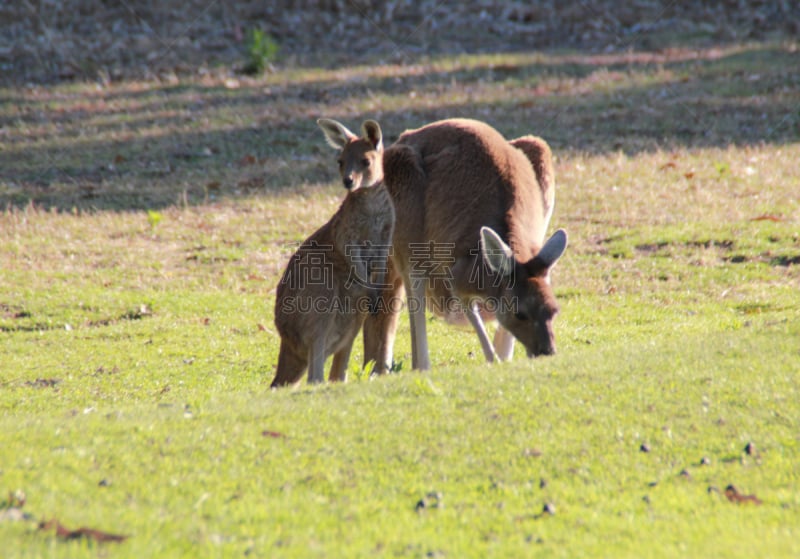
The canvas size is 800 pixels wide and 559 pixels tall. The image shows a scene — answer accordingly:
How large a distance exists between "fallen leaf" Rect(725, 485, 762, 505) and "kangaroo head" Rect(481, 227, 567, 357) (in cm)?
234

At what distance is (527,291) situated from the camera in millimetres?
6598

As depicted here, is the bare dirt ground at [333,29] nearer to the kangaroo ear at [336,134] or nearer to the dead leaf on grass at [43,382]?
the dead leaf on grass at [43,382]

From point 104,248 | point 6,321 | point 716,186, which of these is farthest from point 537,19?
point 6,321

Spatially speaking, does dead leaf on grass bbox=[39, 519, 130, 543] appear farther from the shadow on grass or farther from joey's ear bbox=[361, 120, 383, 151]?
the shadow on grass

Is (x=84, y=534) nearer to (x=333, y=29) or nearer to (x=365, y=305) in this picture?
(x=365, y=305)

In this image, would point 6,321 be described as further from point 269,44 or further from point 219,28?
point 219,28

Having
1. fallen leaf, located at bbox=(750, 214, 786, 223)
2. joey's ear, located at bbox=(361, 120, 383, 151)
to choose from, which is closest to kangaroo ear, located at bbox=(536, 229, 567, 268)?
joey's ear, located at bbox=(361, 120, 383, 151)

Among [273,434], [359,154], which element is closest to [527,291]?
[359,154]

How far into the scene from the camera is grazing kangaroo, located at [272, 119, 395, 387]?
6.82 meters

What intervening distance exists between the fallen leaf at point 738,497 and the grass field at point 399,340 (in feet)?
0.04

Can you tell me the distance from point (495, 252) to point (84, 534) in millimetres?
3510

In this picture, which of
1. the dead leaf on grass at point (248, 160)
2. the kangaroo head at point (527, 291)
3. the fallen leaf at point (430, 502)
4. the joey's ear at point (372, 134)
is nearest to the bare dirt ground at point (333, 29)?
the dead leaf on grass at point (248, 160)

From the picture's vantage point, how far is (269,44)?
19.7 metres

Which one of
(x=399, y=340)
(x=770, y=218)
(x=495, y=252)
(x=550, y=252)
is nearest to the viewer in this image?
(x=495, y=252)
